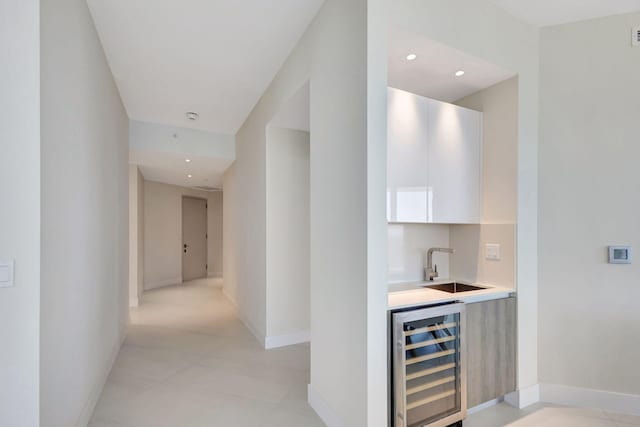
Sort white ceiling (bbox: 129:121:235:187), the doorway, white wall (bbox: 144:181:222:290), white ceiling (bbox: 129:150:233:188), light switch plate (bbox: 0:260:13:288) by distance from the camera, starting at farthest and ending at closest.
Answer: the doorway < white wall (bbox: 144:181:222:290) < white ceiling (bbox: 129:150:233:188) < white ceiling (bbox: 129:121:235:187) < light switch plate (bbox: 0:260:13:288)

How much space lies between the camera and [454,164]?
2324mm

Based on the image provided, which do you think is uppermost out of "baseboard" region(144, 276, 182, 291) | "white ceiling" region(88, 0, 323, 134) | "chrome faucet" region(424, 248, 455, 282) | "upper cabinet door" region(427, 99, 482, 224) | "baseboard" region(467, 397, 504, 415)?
"white ceiling" region(88, 0, 323, 134)

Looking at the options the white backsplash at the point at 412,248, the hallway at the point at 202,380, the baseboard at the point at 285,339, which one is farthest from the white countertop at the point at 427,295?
the baseboard at the point at 285,339

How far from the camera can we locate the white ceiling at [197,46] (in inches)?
82.0

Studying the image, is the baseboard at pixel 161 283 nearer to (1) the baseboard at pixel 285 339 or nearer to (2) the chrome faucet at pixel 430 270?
(1) the baseboard at pixel 285 339

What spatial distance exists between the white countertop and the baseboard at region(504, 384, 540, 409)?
72 cm

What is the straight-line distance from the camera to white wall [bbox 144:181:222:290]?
6723mm

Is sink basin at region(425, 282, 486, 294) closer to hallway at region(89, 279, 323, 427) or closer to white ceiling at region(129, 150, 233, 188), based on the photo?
hallway at region(89, 279, 323, 427)

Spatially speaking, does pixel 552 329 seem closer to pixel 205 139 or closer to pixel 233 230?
pixel 233 230

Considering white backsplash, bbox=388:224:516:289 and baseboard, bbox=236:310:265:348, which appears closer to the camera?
white backsplash, bbox=388:224:516:289

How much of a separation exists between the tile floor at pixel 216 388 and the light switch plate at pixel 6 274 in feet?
4.56

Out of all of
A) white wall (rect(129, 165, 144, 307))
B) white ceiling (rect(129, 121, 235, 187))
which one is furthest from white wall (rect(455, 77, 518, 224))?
white wall (rect(129, 165, 144, 307))

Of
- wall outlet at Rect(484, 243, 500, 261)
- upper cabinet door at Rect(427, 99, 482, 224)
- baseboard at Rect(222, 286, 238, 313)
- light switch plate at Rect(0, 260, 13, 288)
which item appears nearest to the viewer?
light switch plate at Rect(0, 260, 13, 288)

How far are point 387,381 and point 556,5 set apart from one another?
9.03ft
